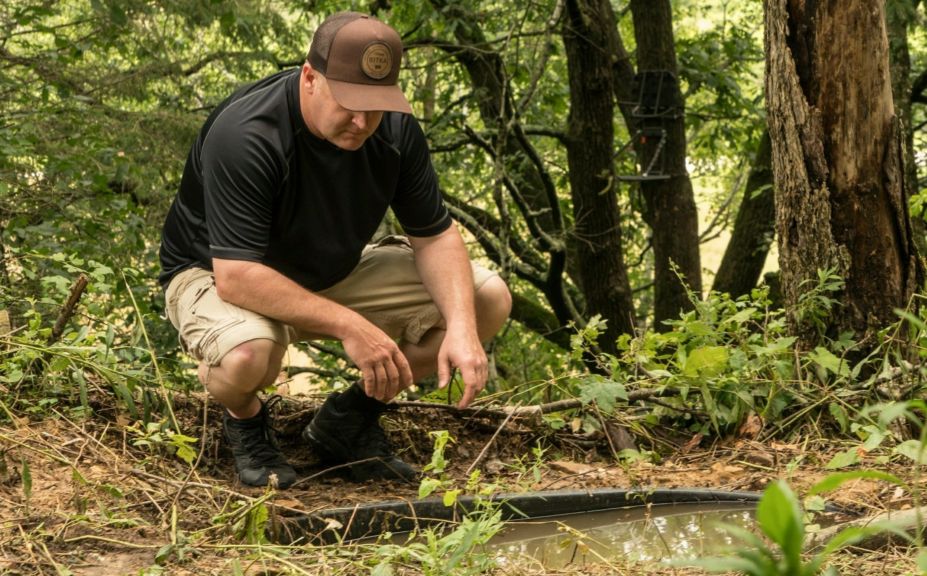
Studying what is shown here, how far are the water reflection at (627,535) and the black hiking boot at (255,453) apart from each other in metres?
0.78

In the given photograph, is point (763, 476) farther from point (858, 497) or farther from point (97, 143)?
point (97, 143)

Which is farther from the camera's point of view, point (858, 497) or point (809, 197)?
point (809, 197)

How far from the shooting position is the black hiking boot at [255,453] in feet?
11.7

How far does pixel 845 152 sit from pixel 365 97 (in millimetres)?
1807

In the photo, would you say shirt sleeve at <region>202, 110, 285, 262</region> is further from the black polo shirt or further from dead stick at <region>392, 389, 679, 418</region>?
dead stick at <region>392, 389, 679, 418</region>

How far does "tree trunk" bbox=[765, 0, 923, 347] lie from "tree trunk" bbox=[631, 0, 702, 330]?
4.24 m

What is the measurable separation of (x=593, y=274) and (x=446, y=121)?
159 centimetres

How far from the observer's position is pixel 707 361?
13.4 ft

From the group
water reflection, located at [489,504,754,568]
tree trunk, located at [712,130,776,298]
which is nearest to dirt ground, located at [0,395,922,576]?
water reflection, located at [489,504,754,568]

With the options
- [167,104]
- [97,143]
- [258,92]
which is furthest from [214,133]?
[167,104]

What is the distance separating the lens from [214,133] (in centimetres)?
336

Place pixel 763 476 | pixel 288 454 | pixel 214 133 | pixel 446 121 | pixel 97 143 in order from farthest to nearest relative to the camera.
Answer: pixel 446 121 → pixel 97 143 → pixel 288 454 → pixel 763 476 → pixel 214 133

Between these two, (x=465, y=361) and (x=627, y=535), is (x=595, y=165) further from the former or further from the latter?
(x=627, y=535)

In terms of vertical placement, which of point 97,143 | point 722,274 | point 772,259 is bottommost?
point 772,259
